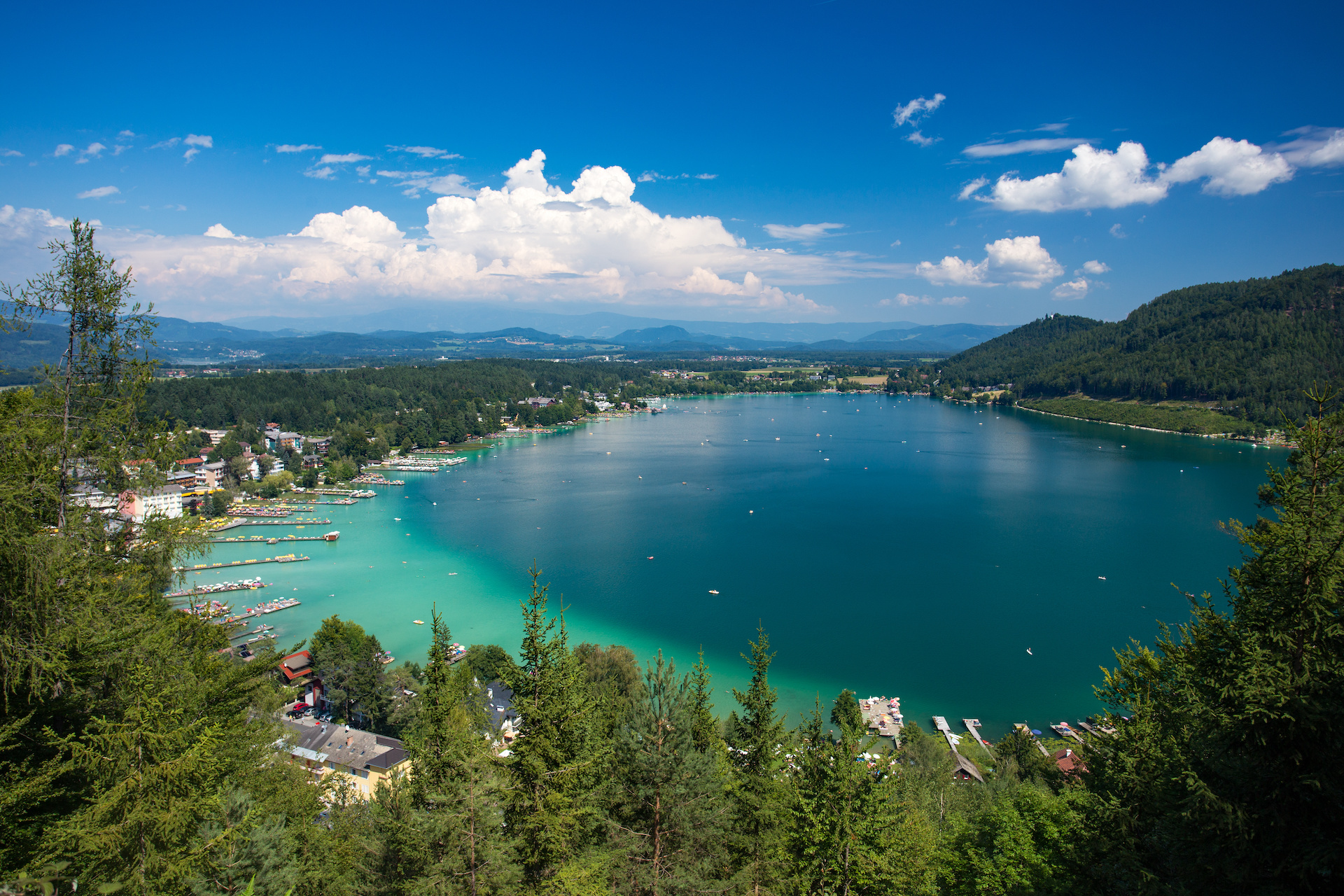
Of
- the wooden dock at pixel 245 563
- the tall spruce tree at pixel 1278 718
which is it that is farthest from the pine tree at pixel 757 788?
the wooden dock at pixel 245 563

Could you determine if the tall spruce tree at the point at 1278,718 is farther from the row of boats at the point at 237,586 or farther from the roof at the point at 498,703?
the row of boats at the point at 237,586

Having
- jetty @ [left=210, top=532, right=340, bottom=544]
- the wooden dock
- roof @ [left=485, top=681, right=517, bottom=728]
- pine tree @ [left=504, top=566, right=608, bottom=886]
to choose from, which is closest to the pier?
jetty @ [left=210, top=532, right=340, bottom=544]

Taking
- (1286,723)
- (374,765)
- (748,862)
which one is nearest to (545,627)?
(748,862)

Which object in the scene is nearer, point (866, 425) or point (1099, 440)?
point (1099, 440)

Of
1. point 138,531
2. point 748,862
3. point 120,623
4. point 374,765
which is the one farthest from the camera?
point 374,765

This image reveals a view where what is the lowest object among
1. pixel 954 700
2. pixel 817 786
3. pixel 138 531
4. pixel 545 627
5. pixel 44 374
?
pixel 954 700

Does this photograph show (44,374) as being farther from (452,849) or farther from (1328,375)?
(1328,375)

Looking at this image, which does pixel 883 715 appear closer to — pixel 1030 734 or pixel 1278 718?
pixel 1030 734

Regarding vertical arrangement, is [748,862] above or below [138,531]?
below

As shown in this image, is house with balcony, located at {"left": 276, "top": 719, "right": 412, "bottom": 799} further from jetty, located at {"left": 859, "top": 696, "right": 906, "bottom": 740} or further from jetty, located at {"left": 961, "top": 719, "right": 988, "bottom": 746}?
jetty, located at {"left": 961, "top": 719, "right": 988, "bottom": 746}
